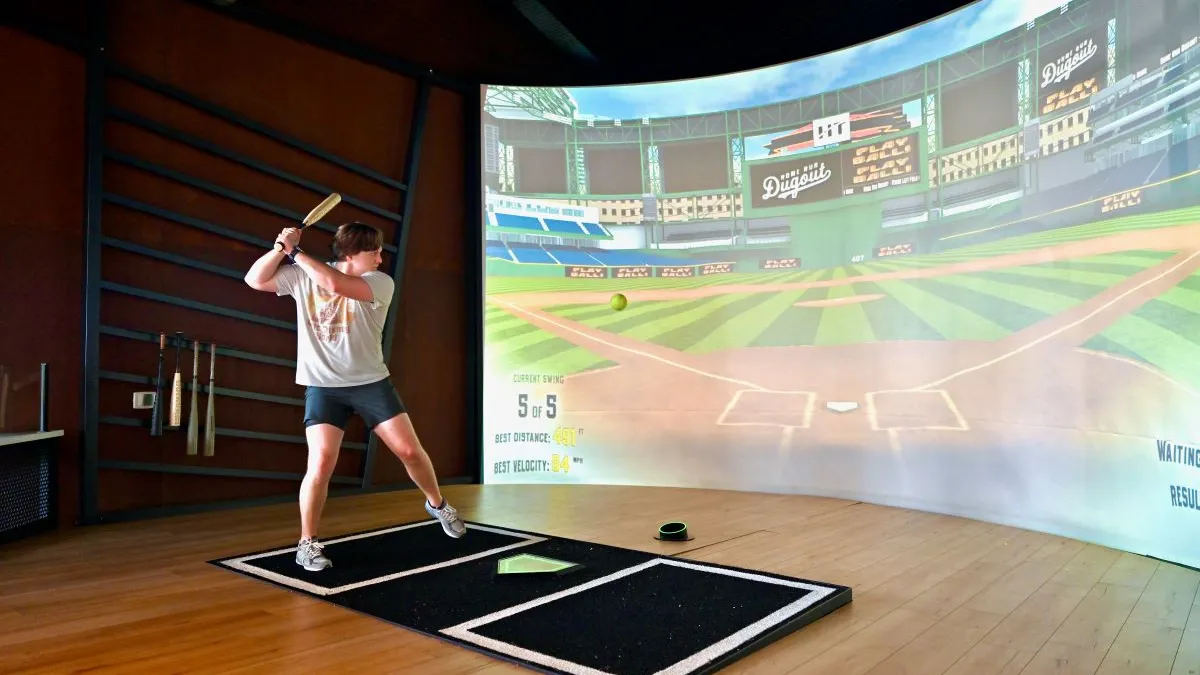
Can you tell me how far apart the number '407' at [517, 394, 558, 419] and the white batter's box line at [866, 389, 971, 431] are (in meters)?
2.09

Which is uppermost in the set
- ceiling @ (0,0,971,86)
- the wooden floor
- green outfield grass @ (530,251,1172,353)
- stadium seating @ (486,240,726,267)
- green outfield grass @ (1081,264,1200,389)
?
ceiling @ (0,0,971,86)

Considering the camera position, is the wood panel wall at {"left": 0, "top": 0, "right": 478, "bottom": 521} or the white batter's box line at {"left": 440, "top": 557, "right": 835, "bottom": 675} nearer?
the white batter's box line at {"left": 440, "top": 557, "right": 835, "bottom": 675}

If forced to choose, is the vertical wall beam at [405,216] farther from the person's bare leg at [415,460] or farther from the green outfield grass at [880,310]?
the person's bare leg at [415,460]

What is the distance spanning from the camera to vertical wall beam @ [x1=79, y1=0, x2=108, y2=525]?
3.97 m

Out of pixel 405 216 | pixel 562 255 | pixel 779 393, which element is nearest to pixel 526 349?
pixel 562 255

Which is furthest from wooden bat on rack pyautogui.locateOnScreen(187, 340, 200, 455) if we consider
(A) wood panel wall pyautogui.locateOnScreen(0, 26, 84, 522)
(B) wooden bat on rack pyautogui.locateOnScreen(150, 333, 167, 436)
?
(A) wood panel wall pyautogui.locateOnScreen(0, 26, 84, 522)

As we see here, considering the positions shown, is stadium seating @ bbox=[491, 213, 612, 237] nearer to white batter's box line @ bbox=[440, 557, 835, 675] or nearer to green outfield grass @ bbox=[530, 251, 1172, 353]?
green outfield grass @ bbox=[530, 251, 1172, 353]

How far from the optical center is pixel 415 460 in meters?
3.34

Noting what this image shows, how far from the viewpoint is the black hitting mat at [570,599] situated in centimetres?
219

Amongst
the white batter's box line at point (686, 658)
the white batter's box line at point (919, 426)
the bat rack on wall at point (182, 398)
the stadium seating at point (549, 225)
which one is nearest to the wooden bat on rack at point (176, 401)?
the bat rack on wall at point (182, 398)

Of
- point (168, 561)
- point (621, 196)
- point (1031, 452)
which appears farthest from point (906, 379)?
point (168, 561)

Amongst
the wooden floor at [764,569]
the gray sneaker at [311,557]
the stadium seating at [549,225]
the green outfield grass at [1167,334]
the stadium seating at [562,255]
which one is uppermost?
the stadium seating at [549,225]

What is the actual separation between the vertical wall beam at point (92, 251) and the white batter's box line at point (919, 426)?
4254mm

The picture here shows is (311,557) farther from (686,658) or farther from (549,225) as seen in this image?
(549,225)
